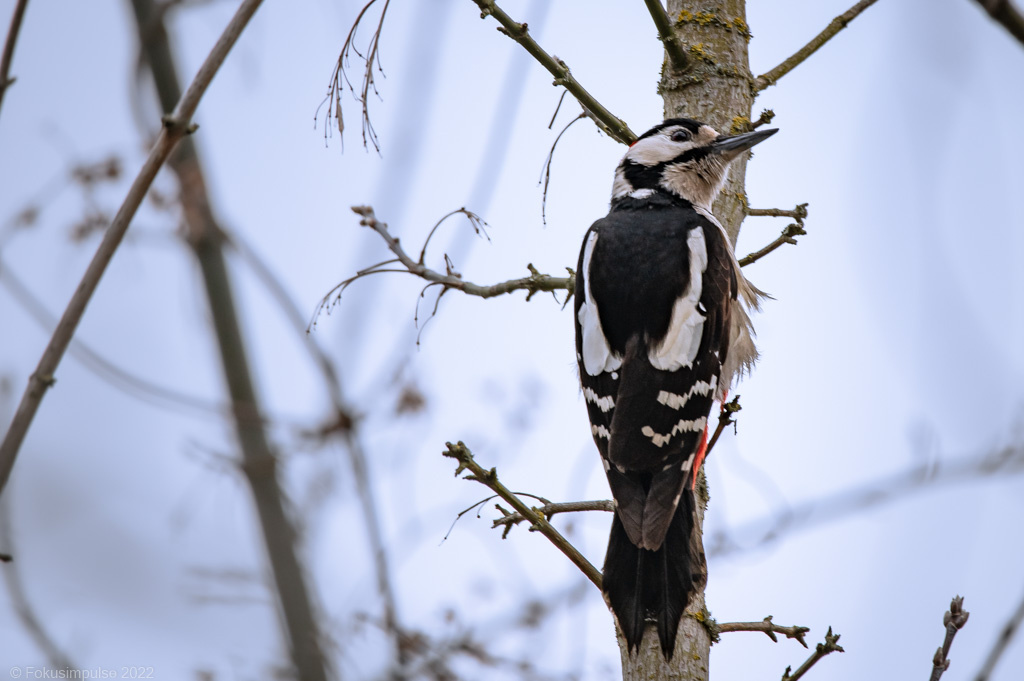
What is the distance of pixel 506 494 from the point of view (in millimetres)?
2475

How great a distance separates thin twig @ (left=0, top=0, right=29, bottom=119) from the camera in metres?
1.55

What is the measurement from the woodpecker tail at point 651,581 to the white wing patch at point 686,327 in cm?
51

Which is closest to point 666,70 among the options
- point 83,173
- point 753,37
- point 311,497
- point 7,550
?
point 753,37

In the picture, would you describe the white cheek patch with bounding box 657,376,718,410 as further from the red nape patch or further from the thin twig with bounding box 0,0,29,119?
the thin twig with bounding box 0,0,29,119

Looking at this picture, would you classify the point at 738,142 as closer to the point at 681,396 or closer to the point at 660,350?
the point at 660,350

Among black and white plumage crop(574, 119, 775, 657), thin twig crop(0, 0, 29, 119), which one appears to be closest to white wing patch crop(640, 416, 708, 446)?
black and white plumage crop(574, 119, 775, 657)

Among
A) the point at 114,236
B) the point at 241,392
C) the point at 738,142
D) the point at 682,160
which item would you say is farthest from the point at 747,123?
the point at 114,236

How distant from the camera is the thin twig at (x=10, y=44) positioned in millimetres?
1555

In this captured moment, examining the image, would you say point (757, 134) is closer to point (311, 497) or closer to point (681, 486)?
point (681, 486)

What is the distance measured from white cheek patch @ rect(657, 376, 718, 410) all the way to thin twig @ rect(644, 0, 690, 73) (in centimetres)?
98

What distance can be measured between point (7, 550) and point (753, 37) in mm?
2725

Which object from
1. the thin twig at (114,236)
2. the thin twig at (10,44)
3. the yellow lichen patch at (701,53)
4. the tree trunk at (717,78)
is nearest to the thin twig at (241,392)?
the thin twig at (114,236)

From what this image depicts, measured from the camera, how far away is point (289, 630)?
190cm

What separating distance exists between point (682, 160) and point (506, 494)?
5.76ft
